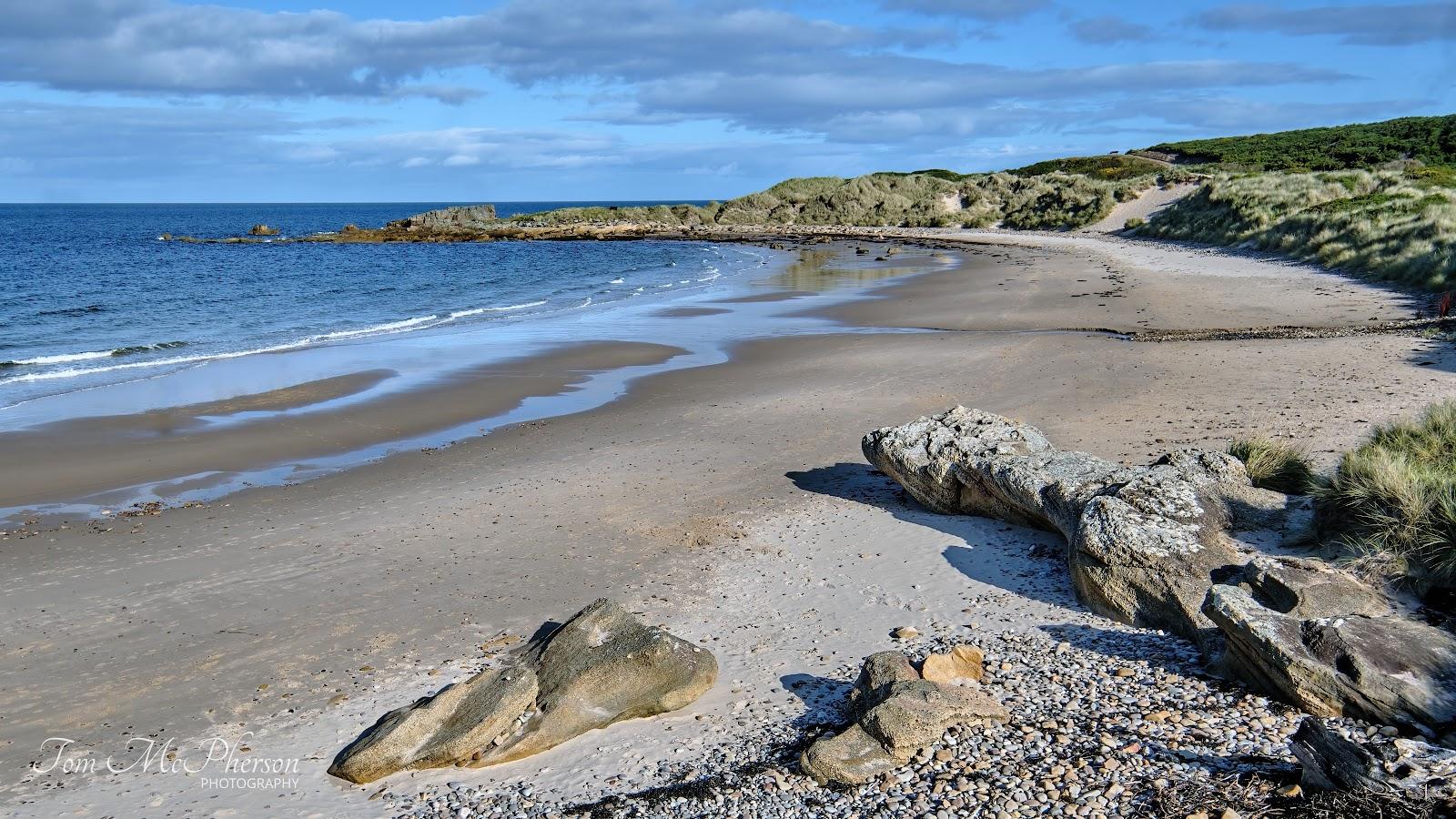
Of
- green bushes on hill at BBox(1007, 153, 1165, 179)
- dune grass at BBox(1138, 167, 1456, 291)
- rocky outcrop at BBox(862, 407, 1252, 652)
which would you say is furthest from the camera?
green bushes on hill at BBox(1007, 153, 1165, 179)

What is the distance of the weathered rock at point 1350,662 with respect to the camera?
16.2ft

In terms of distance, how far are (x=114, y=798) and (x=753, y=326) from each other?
1898 centimetres

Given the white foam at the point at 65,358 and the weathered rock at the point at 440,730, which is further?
the white foam at the point at 65,358

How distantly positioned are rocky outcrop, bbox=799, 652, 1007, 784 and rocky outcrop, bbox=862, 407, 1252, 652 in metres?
1.80

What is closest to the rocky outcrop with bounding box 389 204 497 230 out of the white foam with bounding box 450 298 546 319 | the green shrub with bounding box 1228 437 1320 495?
the white foam with bounding box 450 298 546 319

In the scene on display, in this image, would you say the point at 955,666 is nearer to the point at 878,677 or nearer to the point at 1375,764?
the point at 878,677

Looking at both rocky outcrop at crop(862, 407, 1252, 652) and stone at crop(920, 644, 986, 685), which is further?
rocky outcrop at crop(862, 407, 1252, 652)

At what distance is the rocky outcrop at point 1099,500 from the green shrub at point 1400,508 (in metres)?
0.74

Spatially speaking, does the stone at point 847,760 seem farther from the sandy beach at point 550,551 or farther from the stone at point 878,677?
the sandy beach at point 550,551

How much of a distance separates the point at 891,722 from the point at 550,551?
14.0ft

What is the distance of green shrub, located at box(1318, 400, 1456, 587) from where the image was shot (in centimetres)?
638

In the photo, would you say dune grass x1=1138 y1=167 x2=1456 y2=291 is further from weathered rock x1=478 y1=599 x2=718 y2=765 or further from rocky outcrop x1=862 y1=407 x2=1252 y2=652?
weathered rock x1=478 y1=599 x2=718 y2=765

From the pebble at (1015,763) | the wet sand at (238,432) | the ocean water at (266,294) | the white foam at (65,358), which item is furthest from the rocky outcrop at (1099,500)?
the white foam at (65,358)

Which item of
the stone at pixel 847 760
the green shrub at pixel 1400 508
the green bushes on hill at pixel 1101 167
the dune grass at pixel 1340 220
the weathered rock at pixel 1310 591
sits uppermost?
the green bushes on hill at pixel 1101 167
